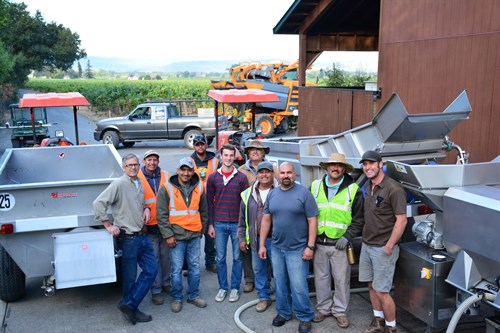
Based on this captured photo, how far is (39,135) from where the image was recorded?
18.3 meters

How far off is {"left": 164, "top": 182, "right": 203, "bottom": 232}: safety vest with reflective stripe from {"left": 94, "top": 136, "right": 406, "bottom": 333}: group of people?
0.01 meters

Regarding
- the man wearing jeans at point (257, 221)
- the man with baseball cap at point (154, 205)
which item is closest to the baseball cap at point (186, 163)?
the man with baseball cap at point (154, 205)

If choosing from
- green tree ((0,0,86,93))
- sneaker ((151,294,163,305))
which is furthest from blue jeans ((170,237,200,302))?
green tree ((0,0,86,93))

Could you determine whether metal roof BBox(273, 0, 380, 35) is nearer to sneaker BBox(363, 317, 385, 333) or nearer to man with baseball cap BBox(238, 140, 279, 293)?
man with baseball cap BBox(238, 140, 279, 293)

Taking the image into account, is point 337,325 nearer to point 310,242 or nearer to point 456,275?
point 310,242

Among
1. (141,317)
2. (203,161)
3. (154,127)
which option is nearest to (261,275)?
(141,317)

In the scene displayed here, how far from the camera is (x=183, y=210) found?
5.70 metres

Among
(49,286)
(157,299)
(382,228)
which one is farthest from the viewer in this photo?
(157,299)

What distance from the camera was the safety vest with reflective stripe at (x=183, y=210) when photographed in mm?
5664

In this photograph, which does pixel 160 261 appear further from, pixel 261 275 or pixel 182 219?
pixel 261 275

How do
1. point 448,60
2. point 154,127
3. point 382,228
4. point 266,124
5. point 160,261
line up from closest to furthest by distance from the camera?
point 382,228 → point 160,261 → point 448,60 → point 154,127 → point 266,124

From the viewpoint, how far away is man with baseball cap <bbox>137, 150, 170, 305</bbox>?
5.85m

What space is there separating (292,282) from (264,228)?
0.62 meters

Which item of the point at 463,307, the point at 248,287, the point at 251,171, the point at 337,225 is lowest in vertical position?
the point at 248,287
